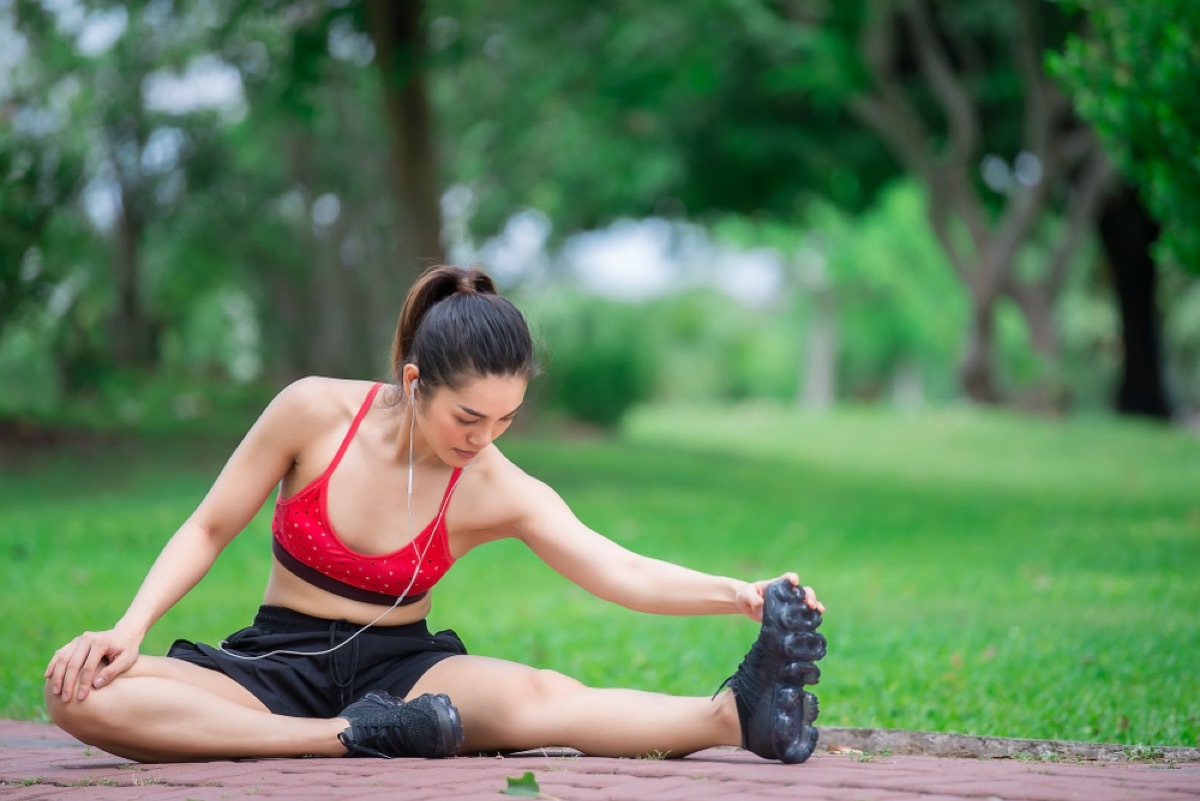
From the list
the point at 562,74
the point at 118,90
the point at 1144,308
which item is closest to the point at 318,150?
the point at 118,90

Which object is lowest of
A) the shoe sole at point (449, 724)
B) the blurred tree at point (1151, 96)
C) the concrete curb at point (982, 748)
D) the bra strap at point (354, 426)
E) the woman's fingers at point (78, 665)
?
the concrete curb at point (982, 748)

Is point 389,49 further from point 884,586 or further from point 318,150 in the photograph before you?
point 318,150

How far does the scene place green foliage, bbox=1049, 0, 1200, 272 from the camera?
30.5 feet

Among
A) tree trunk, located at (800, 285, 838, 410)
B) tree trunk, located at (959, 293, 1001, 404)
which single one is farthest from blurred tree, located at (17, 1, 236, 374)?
tree trunk, located at (800, 285, 838, 410)

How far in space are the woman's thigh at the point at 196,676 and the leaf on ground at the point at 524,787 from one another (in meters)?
1.01

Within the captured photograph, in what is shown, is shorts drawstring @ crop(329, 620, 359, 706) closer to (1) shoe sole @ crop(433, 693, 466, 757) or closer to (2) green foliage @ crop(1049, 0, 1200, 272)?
(1) shoe sole @ crop(433, 693, 466, 757)

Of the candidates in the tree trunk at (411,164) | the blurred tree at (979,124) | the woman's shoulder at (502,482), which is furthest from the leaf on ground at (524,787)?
the blurred tree at (979,124)

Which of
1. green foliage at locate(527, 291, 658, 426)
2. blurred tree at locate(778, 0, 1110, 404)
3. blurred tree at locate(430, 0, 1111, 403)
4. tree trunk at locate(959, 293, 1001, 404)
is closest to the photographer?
blurred tree at locate(430, 0, 1111, 403)

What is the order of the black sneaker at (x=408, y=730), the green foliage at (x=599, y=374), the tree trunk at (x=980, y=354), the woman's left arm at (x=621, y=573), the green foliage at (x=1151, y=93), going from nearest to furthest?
the woman's left arm at (x=621, y=573) → the black sneaker at (x=408, y=730) → the green foliage at (x=1151, y=93) → the green foliage at (x=599, y=374) → the tree trunk at (x=980, y=354)

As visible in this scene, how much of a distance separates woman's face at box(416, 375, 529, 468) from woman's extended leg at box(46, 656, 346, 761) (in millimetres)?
819

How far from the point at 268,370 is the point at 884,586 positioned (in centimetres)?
2277

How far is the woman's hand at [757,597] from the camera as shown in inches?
145

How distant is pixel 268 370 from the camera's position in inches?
1193

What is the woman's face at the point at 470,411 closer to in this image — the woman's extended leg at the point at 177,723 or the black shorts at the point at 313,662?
the black shorts at the point at 313,662
